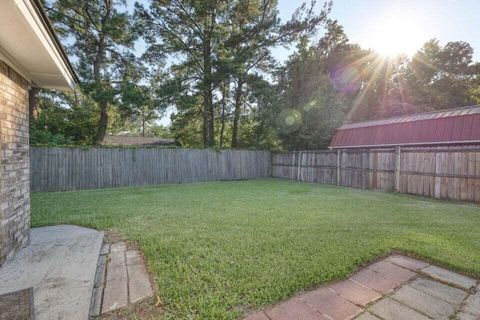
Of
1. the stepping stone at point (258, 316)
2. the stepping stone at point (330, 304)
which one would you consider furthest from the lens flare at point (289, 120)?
the stepping stone at point (258, 316)

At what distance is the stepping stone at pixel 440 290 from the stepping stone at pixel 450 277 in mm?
101

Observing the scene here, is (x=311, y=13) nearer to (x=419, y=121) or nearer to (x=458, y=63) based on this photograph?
(x=419, y=121)

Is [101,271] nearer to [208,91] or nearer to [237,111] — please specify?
[208,91]

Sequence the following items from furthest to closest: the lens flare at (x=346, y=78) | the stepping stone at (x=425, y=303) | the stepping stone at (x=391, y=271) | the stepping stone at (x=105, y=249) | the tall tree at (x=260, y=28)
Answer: the lens flare at (x=346, y=78) → the tall tree at (x=260, y=28) → the stepping stone at (x=105, y=249) → the stepping stone at (x=391, y=271) → the stepping stone at (x=425, y=303)

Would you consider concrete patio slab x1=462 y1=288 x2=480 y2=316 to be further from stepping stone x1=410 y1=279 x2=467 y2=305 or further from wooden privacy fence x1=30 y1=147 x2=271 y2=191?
wooden privacy fence x1=30 y1=147 x2=271 y2=191

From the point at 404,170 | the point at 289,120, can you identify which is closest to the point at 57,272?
the point at 404,170

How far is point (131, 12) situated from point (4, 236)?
12270 millimetres

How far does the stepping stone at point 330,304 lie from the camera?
1.54 m

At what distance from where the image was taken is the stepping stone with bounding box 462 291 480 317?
63.2 inches

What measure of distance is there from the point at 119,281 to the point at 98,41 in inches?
517

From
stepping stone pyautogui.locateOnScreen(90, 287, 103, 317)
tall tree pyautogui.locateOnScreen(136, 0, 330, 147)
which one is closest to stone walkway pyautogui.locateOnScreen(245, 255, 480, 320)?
stepping stone pyautogui.locateOnScreen(90, 287, 103, 317)

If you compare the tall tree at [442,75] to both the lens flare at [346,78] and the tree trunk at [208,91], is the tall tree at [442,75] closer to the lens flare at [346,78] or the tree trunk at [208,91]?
the lens flare at [346,78]

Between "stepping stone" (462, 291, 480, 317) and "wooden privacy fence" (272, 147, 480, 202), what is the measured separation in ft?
17.3

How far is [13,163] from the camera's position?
8.03 feet
